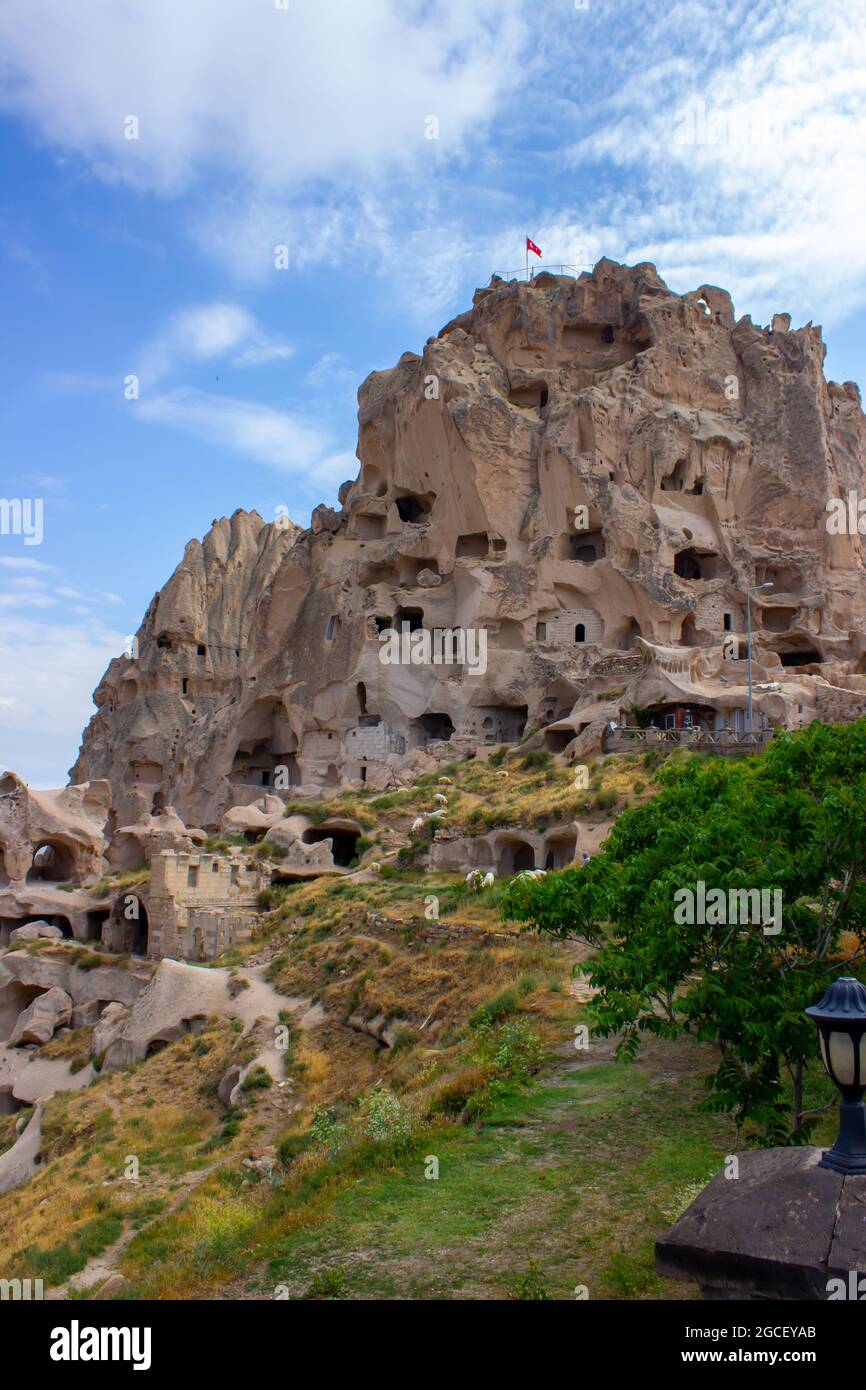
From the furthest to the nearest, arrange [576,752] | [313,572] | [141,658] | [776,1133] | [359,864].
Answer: [141,658], [313,572], [576,752], [359,864], [776,1133]

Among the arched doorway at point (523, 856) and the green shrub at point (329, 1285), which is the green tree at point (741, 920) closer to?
the green shrub at point (329, 1285)

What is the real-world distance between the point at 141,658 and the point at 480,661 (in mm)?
32518

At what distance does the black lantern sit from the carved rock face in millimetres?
32921

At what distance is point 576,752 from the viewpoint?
34844 mm

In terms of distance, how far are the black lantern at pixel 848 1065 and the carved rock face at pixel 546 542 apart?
1296 inches

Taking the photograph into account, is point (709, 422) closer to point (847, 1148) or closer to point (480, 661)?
point (480, 661)

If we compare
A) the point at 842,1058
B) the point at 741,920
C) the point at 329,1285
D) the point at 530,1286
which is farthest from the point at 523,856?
the point at 842,1058

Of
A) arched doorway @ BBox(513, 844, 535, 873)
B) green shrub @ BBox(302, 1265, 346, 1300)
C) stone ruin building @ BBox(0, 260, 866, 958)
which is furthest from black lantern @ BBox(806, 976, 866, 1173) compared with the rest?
stone ruin building @ BBox(0, 260, 866, 958)

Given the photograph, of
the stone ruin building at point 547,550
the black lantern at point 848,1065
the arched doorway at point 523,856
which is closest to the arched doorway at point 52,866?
the stone ruin building at point 547,550

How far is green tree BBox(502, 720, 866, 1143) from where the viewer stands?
8.14 m

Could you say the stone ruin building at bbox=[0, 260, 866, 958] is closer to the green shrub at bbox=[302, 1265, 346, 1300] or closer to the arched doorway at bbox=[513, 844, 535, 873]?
the arched doorway at bbox=[513, 844, 535, 873]

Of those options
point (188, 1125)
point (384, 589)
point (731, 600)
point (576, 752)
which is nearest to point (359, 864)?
point (576, 752)

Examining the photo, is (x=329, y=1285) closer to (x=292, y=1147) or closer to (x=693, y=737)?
(x=292, y=1147)

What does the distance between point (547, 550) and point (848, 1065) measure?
4156 cm
